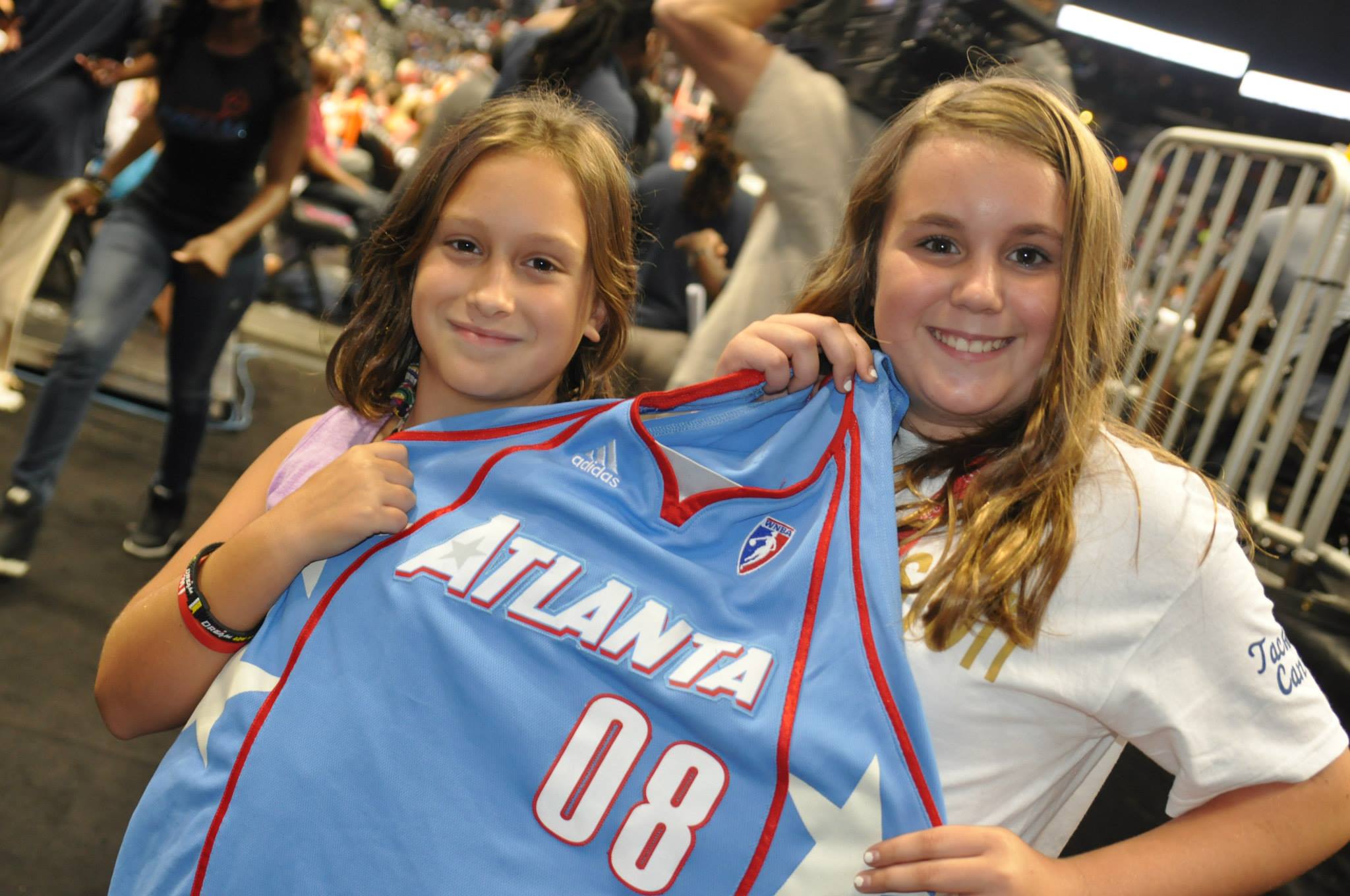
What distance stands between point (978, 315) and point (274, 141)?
247cm

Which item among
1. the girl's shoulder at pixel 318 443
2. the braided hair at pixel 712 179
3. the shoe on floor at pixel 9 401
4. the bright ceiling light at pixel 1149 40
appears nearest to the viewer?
the girl's shoulder at pixel 318 443

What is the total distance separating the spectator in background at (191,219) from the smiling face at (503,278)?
1.72m

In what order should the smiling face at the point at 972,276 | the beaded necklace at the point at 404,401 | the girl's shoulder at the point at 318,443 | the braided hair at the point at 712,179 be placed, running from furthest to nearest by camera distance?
the braided hair at the point at 712,179 < the beaded necklace at the point at 404,401 < the girl's shoulder at the point at 318,443 < the smiling face at the point at 972,276

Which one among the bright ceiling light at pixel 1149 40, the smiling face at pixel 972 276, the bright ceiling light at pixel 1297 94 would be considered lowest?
the smiling face at pixel 972 276

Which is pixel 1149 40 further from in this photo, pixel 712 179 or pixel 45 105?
pixel 45 105

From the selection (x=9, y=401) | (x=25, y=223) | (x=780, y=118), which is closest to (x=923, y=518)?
(x=780, y=118)

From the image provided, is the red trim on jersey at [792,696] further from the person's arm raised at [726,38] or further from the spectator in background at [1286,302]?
the spectator in background at [1286,302]

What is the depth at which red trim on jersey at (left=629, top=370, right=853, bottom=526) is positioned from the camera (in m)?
1.06

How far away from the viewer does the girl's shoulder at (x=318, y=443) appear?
1.25m

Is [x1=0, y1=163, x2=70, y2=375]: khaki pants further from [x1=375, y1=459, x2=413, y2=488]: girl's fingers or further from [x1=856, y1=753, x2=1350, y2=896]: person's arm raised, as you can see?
[x1=856, y1=753, x2=1350, y2=896]: person's arm raised

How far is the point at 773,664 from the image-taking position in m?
0.97

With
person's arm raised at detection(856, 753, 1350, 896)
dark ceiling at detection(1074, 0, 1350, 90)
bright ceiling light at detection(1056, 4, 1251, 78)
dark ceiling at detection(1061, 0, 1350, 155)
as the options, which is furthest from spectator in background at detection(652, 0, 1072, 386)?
dark ceiling at detection(1074, 0, 1350, 90)

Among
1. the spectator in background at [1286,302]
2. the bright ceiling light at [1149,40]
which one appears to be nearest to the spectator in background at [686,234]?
the spectator in background at [1286,302]

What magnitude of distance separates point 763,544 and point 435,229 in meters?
0.57
